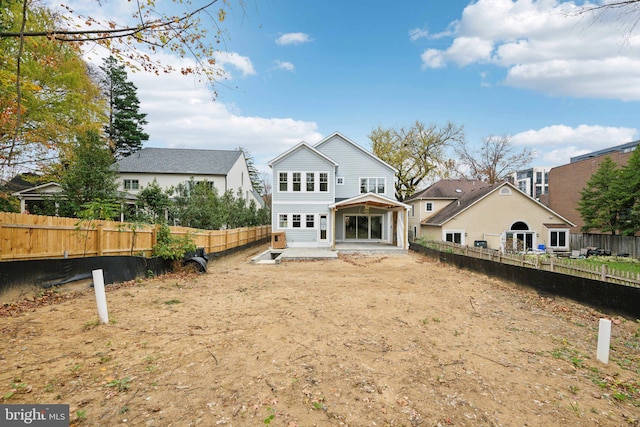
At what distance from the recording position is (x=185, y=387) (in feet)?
9.64

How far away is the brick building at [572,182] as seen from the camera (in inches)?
1090

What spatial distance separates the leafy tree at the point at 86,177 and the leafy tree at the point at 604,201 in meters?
31.3

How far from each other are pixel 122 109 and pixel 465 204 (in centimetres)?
4394

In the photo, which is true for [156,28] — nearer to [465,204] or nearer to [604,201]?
[465,204]

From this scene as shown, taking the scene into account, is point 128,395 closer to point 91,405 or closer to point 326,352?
point 91,405

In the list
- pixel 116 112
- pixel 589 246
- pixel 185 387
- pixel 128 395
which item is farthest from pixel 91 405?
pixel 116 112

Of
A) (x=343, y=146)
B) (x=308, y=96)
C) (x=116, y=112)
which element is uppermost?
(x=116, y=112)

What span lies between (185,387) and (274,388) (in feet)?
2.99

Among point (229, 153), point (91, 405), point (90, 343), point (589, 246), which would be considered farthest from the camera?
point (229, 153)

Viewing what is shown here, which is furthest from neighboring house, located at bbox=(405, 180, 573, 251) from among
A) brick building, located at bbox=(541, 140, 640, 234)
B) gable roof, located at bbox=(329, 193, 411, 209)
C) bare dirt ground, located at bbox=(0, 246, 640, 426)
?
bare dirt ground, located at bbox=(0, 246, 640, 426)

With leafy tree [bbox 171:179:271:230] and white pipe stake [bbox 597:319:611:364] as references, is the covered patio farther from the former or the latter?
white pipe stake [bbox 597:319:611:364]

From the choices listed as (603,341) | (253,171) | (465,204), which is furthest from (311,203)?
(253,171)

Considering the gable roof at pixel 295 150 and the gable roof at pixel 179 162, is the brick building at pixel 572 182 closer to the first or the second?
the gable roof at pixel 295 150

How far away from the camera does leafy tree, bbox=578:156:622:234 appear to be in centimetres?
2067
